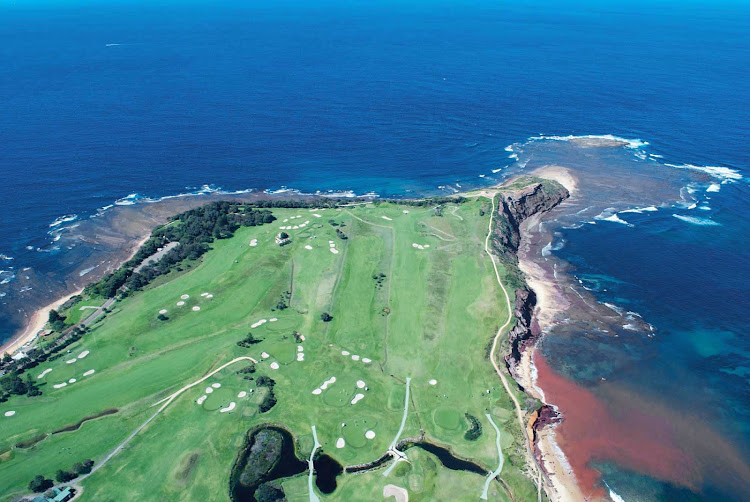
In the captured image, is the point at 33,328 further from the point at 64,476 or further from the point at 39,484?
the point at 39,484

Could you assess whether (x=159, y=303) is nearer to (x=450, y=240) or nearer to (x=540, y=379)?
(x=450, y=240)

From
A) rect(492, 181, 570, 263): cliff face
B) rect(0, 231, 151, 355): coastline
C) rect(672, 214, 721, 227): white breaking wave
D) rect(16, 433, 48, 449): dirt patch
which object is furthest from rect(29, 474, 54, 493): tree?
rect(672, 214, 721, 227): white breaking wave

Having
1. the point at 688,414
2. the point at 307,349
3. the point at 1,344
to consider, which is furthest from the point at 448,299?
the point at 1,344

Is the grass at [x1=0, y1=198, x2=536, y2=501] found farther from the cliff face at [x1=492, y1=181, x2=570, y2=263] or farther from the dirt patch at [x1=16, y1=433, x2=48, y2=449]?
the cliff face at [x1=492, y1=181, x2=570, y2=263]

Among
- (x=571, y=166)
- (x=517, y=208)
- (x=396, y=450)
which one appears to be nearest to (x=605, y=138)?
(x=571, y=166)

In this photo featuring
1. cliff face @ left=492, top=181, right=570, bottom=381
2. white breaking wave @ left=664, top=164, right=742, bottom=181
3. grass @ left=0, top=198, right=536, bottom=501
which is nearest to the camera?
grass @ left=0, top=198, right=536, bottom=501

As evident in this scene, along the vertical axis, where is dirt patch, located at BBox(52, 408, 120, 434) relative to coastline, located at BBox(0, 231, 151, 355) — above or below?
above
